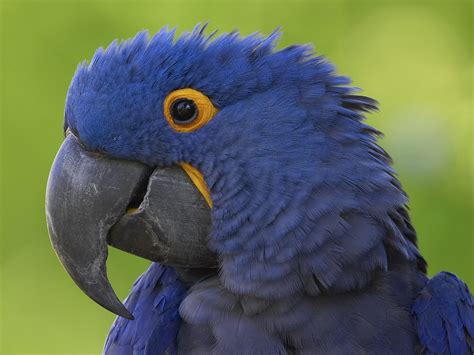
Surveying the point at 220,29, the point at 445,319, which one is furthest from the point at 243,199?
the point at 220,29

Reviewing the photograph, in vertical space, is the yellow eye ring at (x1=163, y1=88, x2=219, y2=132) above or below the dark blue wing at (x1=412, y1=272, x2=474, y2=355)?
above

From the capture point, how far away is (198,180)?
211cm

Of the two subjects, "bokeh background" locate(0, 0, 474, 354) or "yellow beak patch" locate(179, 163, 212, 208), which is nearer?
"yellow beak patch" locate(179, 163, 212, 208)

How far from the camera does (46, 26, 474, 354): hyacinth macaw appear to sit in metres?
2.05

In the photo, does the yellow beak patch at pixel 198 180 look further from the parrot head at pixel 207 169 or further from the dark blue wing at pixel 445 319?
the dark blue wing at pixel 445 319

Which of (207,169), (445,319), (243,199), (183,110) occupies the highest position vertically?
(183,110)

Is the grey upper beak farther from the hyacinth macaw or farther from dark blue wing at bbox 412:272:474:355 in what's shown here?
dark blue wing at bbox 412:272:474:355

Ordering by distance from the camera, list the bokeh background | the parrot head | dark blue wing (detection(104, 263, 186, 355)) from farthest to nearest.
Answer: the bokeh background < dark blue wing (detection(104, 263, 186, 355)) < the parrot head

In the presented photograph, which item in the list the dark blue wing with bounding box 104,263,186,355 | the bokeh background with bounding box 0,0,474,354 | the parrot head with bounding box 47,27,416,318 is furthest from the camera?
the bokeh background with bounding box 0,0,474,354

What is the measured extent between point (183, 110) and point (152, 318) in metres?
0.63

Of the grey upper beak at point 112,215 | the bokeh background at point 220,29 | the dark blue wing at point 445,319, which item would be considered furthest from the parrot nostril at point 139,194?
the bokeh background at point 220,29

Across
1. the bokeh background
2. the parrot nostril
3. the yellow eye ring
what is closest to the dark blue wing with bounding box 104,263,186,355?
the parrot nostril

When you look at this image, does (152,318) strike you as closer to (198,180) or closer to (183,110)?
(198,180)

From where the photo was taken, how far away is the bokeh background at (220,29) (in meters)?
4.25
